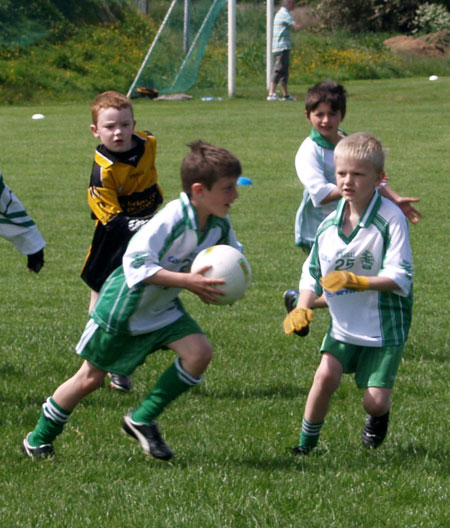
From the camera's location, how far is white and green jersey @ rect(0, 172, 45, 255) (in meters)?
5.82

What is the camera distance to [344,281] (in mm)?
4363

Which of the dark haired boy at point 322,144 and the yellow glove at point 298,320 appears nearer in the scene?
the yellow glove at point 298,320

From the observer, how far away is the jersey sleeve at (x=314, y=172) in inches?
252

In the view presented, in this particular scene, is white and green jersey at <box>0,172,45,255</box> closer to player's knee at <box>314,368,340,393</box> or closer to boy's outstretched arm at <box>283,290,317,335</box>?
boy's outstretched arm at <box>283,290,317,335</box>

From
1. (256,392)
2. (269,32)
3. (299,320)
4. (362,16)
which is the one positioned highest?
(299,320)

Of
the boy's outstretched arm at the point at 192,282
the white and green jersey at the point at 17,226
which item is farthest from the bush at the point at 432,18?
the boy's outstretched arm at the point at 192,282

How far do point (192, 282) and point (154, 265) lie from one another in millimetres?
223

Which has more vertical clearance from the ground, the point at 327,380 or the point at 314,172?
the point at 314,172

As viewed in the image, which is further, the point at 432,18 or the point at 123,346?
the point at 432,18

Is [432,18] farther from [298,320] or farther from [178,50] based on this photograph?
[298,320]

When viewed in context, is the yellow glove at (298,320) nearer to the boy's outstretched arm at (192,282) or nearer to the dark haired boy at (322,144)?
the boy's outstretched arm at (192,282)

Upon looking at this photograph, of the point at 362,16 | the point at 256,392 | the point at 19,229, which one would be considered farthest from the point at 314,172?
the point at 362,16

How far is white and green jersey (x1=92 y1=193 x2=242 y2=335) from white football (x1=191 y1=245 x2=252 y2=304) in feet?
0.39

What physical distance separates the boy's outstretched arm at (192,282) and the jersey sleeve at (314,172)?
85.4 inches
